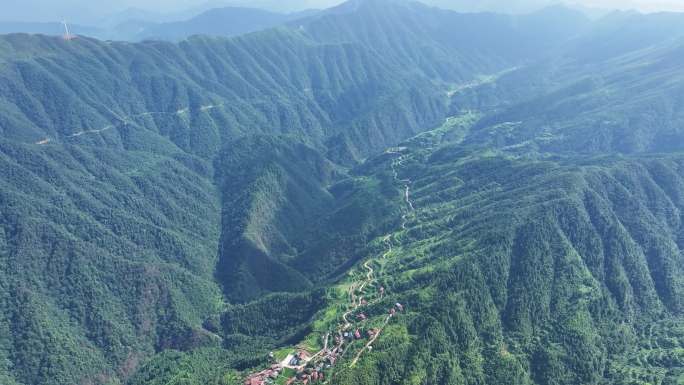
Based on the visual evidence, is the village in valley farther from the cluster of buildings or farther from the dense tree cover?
the dense tree cover

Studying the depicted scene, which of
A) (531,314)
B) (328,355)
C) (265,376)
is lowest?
(531,314)

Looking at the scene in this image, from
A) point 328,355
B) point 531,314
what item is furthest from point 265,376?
point 531,314

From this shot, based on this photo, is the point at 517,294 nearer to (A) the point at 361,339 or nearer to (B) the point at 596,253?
(B) the point at 596,253

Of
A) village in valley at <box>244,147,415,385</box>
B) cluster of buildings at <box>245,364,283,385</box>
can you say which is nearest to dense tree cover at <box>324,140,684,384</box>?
village in valley at <box>244,147,415,385</box>

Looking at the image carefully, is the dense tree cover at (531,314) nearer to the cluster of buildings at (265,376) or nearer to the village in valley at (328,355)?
the village in valley at (328,355)

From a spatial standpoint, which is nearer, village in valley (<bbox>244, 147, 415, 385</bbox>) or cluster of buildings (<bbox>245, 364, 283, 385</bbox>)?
cluster of buildings (<bbox>245, 364, 283, 385</bbox>)

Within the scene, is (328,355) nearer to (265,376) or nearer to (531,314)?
(265,376)

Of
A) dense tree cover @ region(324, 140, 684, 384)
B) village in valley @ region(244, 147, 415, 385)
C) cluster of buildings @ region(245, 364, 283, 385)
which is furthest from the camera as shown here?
dense tree cover @ region(324, 140, 684, 384)

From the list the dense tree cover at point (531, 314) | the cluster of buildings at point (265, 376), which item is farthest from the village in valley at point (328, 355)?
the dense tree cover at point (531, 314)

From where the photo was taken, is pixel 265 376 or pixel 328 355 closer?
pixel 265 376

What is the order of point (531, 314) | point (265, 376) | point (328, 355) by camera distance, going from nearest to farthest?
point (265, 376)
point (328, 355)
point (531, 314)

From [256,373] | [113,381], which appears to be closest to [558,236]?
[256,373]
